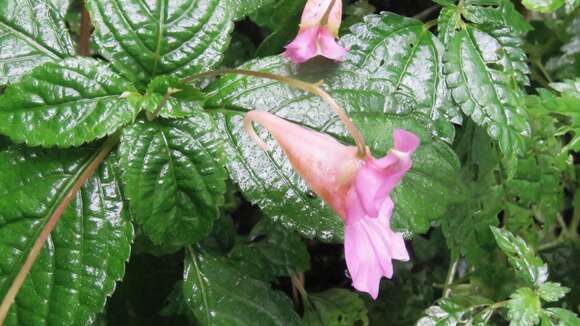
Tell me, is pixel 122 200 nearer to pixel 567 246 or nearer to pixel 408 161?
pixel 408 161

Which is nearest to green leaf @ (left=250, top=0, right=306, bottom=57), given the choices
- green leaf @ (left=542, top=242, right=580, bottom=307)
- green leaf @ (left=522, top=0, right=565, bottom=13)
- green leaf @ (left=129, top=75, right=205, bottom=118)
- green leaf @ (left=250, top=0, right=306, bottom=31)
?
green leaf @ (left=250, top=0, right=306, bottom=31)

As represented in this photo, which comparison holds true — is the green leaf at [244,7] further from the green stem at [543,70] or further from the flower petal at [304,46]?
the green stem at [543,70]

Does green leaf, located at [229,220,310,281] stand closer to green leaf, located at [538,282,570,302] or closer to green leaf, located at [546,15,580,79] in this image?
green leaf, located at [538,282,570,302]

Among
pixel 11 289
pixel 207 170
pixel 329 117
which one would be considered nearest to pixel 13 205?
pixel 11 289

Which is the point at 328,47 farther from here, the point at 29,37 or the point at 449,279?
the point at 449,279

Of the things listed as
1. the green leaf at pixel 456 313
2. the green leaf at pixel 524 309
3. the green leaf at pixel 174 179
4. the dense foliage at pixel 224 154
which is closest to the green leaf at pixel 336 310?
the dense foliage at pixel 224 154
